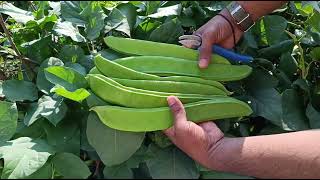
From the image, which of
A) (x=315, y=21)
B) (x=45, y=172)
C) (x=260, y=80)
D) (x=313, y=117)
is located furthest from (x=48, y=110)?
(x=315, y=21)

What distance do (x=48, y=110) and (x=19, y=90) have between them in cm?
15

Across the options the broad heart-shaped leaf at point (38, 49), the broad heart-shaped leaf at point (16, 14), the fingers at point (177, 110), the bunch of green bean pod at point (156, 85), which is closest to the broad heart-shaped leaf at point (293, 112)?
the bunch of green bean pod at point (156, 85)

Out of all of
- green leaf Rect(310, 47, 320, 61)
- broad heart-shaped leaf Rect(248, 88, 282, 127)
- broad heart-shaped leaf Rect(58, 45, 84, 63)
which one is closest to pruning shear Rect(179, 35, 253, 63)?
broad heart-shaped leaf Rect(248, 88, 282, 127)

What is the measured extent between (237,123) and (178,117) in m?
0.27

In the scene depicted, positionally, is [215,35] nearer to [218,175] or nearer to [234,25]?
[234,25]

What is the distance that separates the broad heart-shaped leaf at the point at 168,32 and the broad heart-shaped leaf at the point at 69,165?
513mm

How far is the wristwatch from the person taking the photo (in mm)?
1551

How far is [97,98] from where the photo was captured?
1264 mm

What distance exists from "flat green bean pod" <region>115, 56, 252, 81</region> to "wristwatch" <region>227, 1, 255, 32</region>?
22 cm

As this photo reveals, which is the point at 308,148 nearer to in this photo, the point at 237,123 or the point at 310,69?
the point at 237,123

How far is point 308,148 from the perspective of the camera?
4.04 feet

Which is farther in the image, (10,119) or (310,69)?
(310,69)

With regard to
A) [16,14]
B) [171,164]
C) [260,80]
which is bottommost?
[171,164]

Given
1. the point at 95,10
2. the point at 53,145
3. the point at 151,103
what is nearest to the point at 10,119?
the point at 53,145
